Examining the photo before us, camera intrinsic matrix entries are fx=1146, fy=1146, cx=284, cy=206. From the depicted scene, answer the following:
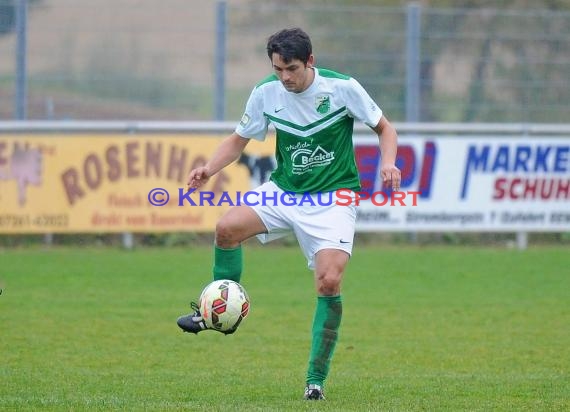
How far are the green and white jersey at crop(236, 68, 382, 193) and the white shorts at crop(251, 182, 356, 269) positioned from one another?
7 centimetres

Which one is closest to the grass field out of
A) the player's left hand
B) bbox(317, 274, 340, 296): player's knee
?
bbox(317, 274, 340, 296): player's knee

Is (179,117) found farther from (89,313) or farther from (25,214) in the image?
(89,313)

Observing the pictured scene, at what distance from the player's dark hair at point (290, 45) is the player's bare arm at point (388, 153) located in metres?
0.68

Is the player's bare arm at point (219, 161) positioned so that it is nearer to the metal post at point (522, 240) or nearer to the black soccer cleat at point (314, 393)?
the black soccer cleat at point (314, 393)

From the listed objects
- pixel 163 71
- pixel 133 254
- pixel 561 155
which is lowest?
pixel 133 254

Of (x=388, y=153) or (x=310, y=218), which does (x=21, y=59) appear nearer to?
(x=310, y=218)

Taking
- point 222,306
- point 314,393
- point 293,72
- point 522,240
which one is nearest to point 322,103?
point 293,72

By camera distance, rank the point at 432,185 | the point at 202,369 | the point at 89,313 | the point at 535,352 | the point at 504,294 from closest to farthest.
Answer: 1. the point at 202,369
2. the point at 535,352
3. the point at 89,313
4. the point at 504,294
5. the point at 432,185

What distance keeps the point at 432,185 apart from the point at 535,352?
23.7 ft

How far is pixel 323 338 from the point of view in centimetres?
673

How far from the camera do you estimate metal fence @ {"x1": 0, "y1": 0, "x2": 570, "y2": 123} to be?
15.8m

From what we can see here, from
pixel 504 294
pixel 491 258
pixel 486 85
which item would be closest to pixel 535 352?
pixel 504 294

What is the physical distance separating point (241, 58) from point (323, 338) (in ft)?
32.8

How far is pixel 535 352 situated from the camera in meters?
8.82
